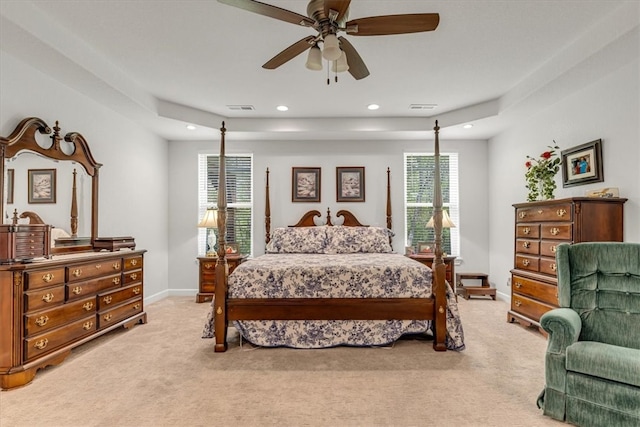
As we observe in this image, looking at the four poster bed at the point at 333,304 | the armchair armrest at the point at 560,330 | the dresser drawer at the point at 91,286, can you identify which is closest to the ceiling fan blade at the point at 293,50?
the four poster bed at the point at 333,304

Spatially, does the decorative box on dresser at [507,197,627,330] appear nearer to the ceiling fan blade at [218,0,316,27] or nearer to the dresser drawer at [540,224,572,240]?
the dresser drawer at [540,224,572,240]

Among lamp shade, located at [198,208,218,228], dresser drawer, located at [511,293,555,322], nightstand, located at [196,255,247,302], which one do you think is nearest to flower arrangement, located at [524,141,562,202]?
dresser drawer, located at [511,293,555,322]

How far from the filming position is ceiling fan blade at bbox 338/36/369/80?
7.88ft

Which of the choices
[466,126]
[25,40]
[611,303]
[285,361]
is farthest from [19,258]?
[466,126]

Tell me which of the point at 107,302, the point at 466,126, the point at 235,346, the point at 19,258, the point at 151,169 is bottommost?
the point at 235,346

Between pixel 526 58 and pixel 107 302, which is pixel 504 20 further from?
pixel 107 302

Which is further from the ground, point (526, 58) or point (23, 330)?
point (526, 58)

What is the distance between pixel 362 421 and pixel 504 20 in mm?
2982

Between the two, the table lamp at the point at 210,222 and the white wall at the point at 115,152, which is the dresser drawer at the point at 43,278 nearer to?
the white wall at the point at 115,152

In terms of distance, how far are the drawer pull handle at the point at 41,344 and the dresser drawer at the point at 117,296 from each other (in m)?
0.67

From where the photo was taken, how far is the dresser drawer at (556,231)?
128 inches

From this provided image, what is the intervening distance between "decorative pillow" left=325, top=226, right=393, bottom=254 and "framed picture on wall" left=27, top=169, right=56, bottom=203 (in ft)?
10.0

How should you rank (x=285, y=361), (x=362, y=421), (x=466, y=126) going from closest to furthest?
(x=362, y=421)
(x=285, y=361)
(x=466, y=126)

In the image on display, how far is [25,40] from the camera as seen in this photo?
2.70 m
